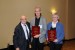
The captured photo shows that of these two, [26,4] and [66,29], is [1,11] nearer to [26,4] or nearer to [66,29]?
[26,4]

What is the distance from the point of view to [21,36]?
13.3 feet

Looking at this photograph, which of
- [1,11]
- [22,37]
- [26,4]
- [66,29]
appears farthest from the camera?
[66,29]

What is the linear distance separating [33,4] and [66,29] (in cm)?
273

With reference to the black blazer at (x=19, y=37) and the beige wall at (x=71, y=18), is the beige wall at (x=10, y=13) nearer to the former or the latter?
the beige wall at (x=71, y=18)

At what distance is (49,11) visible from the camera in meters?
8.23

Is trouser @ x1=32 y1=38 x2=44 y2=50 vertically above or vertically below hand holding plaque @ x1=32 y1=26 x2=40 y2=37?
below

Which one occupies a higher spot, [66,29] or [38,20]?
[38,20]

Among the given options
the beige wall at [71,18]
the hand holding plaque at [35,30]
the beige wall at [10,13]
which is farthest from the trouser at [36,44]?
the beige wall at [71,18]

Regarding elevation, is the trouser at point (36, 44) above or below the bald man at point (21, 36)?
below

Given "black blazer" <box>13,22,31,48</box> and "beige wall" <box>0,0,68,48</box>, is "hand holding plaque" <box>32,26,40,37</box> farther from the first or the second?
"beige wall" <box>0,0,68,48</box>

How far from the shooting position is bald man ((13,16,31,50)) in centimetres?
404

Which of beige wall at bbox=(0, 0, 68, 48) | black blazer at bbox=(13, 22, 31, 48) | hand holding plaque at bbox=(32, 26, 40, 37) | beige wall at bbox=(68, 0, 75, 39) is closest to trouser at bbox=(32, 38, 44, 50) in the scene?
hand holding plaque at bbox=(32, 26, 40, 37)

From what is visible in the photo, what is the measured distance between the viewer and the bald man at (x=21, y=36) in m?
4.04

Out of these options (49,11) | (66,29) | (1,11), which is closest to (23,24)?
(1,11)
